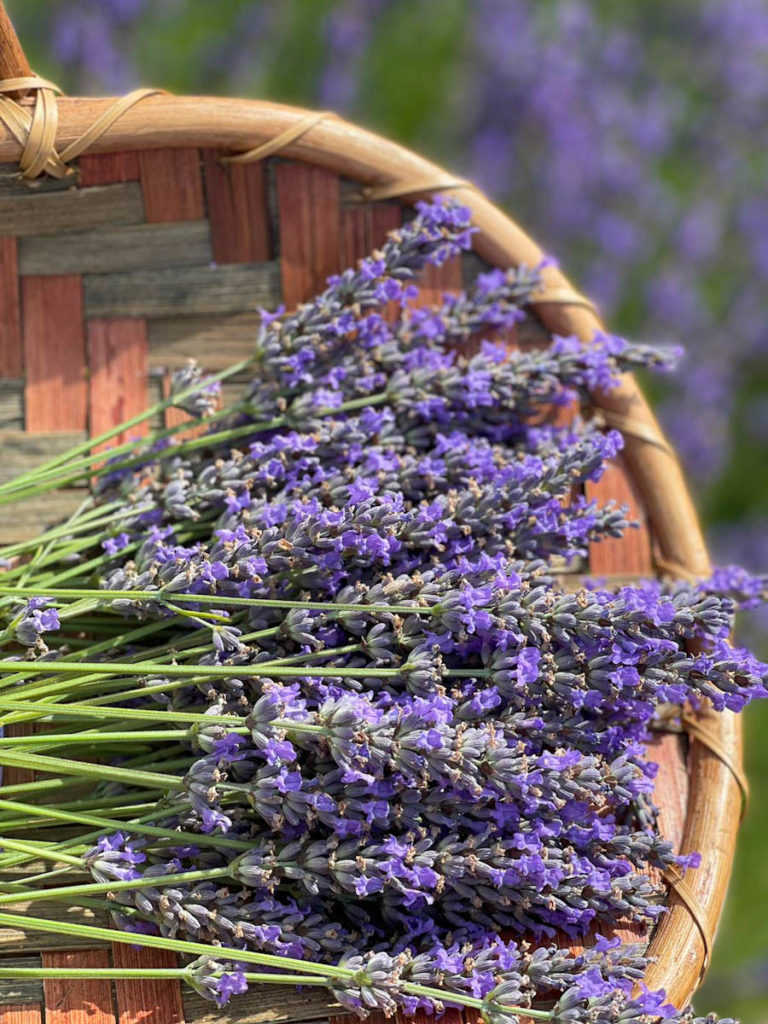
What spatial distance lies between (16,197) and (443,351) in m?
0.51

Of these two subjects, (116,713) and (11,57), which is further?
(11,57)

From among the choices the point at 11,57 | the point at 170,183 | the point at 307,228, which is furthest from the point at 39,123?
the point at 307,228

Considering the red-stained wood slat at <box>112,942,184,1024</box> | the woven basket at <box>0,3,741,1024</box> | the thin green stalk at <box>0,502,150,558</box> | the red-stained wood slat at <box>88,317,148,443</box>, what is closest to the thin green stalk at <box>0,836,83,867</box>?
the red-stained wood slat at <box>112,942,184,1024</box>

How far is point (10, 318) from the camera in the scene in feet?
3.84

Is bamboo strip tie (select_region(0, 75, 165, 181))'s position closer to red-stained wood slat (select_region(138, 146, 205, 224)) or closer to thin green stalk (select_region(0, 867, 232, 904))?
red-stained wood slat (select_region(138, 146, 205, 224))

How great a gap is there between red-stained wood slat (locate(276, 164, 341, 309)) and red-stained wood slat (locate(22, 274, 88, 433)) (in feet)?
0.82

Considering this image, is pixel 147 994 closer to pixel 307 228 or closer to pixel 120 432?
pixel 120 432

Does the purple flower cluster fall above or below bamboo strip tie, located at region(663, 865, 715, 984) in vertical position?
above

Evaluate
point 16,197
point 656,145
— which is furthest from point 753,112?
point 16,197

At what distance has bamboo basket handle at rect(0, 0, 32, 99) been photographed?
96 centimetres

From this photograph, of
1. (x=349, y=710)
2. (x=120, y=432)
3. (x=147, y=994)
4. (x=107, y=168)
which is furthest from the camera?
(x=107, y=168)

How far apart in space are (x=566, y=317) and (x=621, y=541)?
27 centimetres

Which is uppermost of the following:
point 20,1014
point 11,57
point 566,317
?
point 11,57

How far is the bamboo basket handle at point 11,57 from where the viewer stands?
963 millimetres
